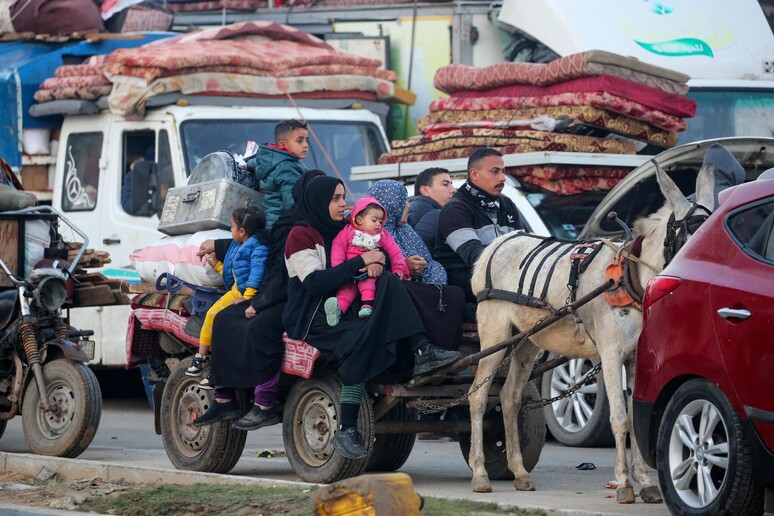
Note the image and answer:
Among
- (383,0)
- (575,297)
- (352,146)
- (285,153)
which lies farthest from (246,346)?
(383,0)

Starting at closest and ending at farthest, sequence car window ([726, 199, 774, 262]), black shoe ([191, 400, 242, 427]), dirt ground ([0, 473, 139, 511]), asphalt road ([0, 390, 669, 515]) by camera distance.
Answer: car window ([726, 199, 774, 262]) < asphalt road ([0, 390, 669, 515]) < dirt ground ([0, 473, 139, 511]) < black shoe ([191, 400, 242, 427])

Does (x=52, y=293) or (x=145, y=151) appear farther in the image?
(x=145, y=151)

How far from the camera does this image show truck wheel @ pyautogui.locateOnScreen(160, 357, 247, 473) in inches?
411

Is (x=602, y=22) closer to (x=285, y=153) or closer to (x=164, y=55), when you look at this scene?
(x=164, y=55)

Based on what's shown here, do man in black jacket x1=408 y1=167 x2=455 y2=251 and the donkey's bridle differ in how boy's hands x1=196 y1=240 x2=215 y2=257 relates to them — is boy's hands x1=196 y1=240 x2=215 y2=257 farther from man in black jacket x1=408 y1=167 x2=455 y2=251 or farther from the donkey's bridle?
the donkey's bridle

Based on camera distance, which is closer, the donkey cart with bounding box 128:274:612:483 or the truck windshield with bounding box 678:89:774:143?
the donkey cart with bounding box 128:274:612:483

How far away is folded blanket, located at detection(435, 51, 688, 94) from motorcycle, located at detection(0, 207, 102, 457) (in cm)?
471

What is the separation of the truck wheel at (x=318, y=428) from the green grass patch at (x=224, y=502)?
2.09ft

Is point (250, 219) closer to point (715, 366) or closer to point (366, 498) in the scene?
point (366, 498)

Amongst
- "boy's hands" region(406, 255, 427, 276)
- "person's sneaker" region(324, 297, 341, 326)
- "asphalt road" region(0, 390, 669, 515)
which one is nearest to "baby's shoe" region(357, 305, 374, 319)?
"person's sneaker" region(324, 297, 341, 326)

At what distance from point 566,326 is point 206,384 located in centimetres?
260

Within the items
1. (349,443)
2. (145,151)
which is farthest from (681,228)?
(145,151)

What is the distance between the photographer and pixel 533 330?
9.16 meters

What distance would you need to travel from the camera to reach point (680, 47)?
49.8 ft
